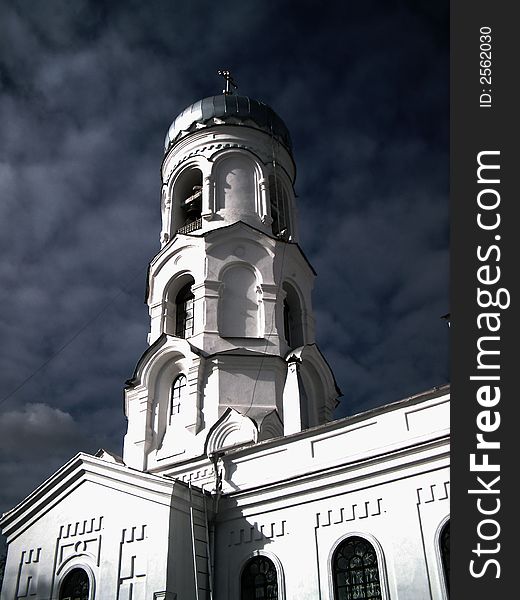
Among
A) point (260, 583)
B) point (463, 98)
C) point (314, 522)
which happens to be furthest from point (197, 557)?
point (463, 98)

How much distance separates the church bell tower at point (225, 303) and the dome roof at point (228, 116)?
0.17 ft

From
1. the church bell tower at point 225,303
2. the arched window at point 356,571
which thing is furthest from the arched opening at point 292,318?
the arched window at point 356,571

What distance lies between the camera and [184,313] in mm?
19719

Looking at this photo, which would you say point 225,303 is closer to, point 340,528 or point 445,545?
point 340,528

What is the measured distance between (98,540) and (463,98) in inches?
421

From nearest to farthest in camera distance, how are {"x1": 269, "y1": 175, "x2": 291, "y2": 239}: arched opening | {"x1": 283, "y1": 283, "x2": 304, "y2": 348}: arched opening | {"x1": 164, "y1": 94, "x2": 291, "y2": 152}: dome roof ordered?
{"x1": 283, "y1": 283, "x2": 304, "y2": 348}: arched opening
{"x1": 269, "y1": 175, "x2": 291, "y2": 239}: arched opening
{"x1": 164, "y1": 94, "x2": 291, "y2": 152}: dome roof

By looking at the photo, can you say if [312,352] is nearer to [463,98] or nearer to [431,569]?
[431,569]

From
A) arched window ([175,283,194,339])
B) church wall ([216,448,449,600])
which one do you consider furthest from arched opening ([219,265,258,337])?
church wall ([216,448,449,600])

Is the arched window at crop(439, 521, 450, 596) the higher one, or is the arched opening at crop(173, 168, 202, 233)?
the arched opening at crop(173, 168, 202, 233)

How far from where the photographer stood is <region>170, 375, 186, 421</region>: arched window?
17891 mm

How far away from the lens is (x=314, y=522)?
11914 mm

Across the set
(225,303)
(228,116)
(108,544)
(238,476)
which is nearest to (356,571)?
(238,476)

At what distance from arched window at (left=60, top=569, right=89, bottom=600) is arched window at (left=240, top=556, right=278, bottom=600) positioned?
3.18m

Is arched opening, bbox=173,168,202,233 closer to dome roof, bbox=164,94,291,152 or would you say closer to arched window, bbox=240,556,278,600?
dome roof, bbox=164,94,291,152
